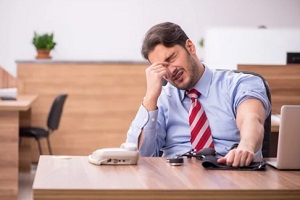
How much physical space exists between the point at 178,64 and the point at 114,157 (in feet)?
2.17

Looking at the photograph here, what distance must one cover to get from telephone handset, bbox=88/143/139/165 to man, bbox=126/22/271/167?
1.33 feet

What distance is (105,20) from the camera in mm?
8727

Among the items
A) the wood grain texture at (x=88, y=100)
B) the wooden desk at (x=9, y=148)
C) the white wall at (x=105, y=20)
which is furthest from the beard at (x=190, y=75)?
the white wall at (x=105, y=20)

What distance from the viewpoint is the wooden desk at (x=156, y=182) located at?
1.76 m

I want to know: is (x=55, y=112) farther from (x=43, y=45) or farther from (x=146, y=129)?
(x=146, y=129)

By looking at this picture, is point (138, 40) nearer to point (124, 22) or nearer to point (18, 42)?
point (124, 22)

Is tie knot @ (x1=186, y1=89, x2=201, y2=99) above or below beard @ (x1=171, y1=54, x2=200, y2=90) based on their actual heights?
below

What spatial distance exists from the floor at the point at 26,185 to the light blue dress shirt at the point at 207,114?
2826 millimetres

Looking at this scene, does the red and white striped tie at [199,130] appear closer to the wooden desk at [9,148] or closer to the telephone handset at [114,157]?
the telephone handset at [114,157]

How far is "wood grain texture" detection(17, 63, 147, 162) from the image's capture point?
24.0 feet

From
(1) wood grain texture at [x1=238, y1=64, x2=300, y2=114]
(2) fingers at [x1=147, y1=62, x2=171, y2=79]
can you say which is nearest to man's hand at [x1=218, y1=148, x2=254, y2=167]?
(2) fingers at [x1=147, y1=62, x2=171, y2=79]

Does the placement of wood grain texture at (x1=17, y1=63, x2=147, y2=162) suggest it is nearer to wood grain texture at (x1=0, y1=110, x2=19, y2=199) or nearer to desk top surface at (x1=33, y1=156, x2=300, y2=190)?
wood grain texture at (x1=0, y1=110, x2=19, y2=199)

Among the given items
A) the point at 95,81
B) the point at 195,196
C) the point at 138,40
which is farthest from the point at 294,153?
the point at 138,40

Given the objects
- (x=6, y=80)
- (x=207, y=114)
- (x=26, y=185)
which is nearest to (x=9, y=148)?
(x=6, y=80)
